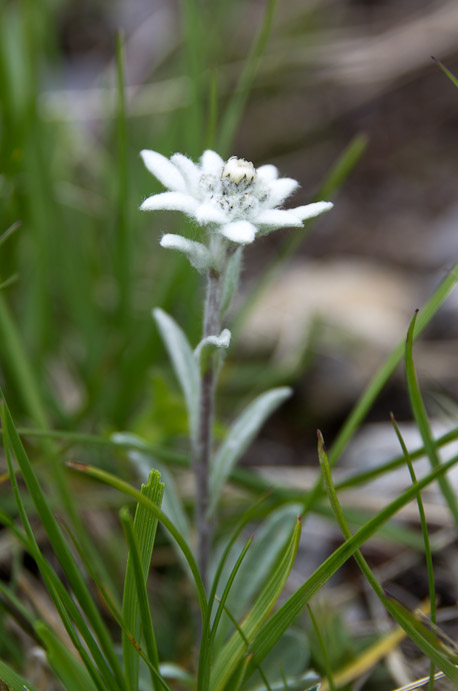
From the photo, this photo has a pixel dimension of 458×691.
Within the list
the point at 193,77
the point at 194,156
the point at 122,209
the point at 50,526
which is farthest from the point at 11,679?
the point at 193,77

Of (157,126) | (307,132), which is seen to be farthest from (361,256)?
(157,126)

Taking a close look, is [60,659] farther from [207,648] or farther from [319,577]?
[319,577]

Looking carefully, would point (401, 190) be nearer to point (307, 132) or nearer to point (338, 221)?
point (338, 221)

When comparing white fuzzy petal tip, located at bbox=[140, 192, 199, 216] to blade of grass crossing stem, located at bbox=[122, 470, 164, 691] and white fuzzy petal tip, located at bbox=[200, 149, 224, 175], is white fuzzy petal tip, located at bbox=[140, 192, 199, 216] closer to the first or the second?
white fuzzy petal tip, located at bbox=[200, 149, 224, 175]

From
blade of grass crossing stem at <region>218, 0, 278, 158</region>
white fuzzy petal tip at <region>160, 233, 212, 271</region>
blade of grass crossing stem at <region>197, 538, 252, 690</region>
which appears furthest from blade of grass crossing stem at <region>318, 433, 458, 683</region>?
blade of grass crossing stem at <region>218, 0, 278, 158</region>

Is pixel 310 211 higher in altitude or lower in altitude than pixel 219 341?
higher
